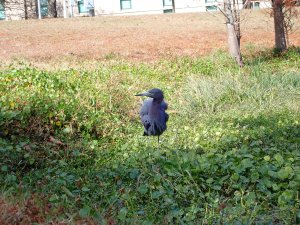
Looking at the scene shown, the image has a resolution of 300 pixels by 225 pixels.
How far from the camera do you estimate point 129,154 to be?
644 centimetres

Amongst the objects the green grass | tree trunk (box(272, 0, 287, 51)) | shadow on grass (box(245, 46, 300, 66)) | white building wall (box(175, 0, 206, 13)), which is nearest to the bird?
the green grass

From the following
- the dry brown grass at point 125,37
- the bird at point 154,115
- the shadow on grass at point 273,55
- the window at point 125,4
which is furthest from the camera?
the window at point 125,4

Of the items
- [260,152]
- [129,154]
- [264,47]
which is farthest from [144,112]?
[264,47]

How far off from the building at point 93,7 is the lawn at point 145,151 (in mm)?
20817

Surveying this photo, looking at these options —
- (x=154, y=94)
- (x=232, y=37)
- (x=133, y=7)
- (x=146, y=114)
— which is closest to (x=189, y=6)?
(x=133, y=7)

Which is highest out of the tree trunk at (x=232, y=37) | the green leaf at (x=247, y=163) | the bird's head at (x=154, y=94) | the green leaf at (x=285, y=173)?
the tree trunk at (x=232, y=37)

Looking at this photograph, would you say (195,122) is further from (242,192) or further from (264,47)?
(264,47)

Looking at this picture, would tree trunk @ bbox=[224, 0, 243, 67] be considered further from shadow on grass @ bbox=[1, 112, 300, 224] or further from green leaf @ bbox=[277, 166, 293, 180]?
green leaf @ bbox=[277, 166, 293, 180]

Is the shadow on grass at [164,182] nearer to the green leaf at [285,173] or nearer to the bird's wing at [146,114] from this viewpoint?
the green leaf at [285,173]

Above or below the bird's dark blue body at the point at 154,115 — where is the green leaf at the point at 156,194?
below

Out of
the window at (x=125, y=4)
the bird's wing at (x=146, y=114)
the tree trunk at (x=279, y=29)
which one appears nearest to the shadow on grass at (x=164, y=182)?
the bird's wing at (x=146, y=114)

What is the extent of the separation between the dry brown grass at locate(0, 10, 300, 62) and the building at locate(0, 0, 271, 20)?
6.55 metres

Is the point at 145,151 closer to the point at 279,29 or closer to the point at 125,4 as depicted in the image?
the point at 279,29

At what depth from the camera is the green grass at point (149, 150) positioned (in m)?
4.35
